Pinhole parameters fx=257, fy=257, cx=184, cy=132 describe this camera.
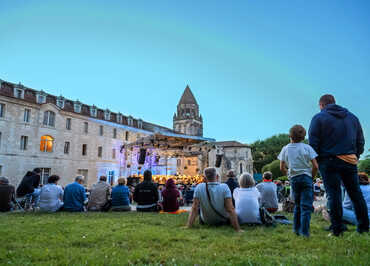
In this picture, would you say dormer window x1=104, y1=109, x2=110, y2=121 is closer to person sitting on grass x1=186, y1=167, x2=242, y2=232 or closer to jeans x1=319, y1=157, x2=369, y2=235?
person sitting on grass x1=186, y1=167, x2=242, y2=232

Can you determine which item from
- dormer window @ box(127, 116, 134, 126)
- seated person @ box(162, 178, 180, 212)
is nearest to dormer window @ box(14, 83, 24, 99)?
dormer window @ box(127, 116, 134, 126)

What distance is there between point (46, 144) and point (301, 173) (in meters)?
29.0

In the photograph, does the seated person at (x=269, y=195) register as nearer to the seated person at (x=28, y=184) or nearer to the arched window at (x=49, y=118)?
the seated person at (x=28, y=184)

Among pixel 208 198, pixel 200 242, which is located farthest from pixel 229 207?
pixel 200 242

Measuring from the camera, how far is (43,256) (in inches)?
112

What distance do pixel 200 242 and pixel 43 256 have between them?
191cm

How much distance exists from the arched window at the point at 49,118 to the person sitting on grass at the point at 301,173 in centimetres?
2919

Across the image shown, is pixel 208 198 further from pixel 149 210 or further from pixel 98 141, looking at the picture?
pixel 98 141

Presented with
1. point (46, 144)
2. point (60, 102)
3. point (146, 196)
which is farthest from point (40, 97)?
point (146, 196)

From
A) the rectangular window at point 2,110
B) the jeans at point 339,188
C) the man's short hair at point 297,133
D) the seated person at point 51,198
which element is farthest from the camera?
the rectangular window at point 2,110

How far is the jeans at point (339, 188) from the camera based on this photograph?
370cm

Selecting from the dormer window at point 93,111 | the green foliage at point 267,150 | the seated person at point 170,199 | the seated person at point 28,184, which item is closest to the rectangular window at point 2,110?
the dormer window at point 93,111

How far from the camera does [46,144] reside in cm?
2769

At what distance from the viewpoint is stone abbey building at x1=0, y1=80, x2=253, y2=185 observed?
2481cm
